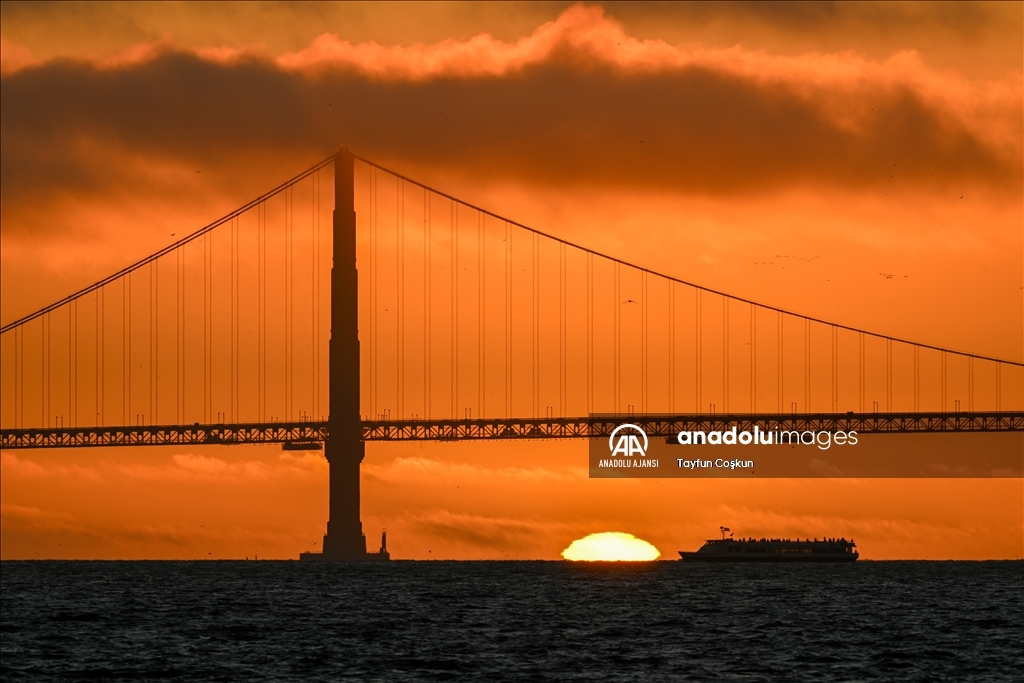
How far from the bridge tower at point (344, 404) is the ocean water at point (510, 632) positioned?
52.9 ft

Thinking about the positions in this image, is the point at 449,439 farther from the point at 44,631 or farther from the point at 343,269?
the point at 44,631

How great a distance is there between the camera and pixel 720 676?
6259 cm

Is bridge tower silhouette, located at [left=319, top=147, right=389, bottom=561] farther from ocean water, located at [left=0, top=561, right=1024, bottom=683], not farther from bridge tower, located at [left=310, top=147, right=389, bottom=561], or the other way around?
ocean water, located at [left=0, top=561, right=1024, bottom=683]

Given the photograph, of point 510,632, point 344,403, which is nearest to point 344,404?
point 344,403

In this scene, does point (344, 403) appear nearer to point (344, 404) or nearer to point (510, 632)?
point (344, 404)

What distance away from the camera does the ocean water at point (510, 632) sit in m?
64.5

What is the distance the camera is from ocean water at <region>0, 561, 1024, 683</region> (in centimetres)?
6450

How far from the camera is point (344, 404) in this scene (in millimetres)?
144125

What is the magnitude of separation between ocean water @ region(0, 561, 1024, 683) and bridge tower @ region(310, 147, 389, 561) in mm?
16131

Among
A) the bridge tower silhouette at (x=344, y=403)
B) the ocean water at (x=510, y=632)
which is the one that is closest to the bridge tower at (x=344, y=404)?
the bridge tower silhouette at (x=344, y=403)

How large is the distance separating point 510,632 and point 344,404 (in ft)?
215

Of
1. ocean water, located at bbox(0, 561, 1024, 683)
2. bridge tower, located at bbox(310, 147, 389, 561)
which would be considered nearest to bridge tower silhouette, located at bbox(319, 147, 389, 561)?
bridge tower, located at bbox(310, 147, 389, 561)

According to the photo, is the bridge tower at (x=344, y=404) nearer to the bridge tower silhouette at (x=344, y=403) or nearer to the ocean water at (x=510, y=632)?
the bridge tower silhouette at (x=344, y=403)

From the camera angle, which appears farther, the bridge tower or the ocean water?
the bridge tower
